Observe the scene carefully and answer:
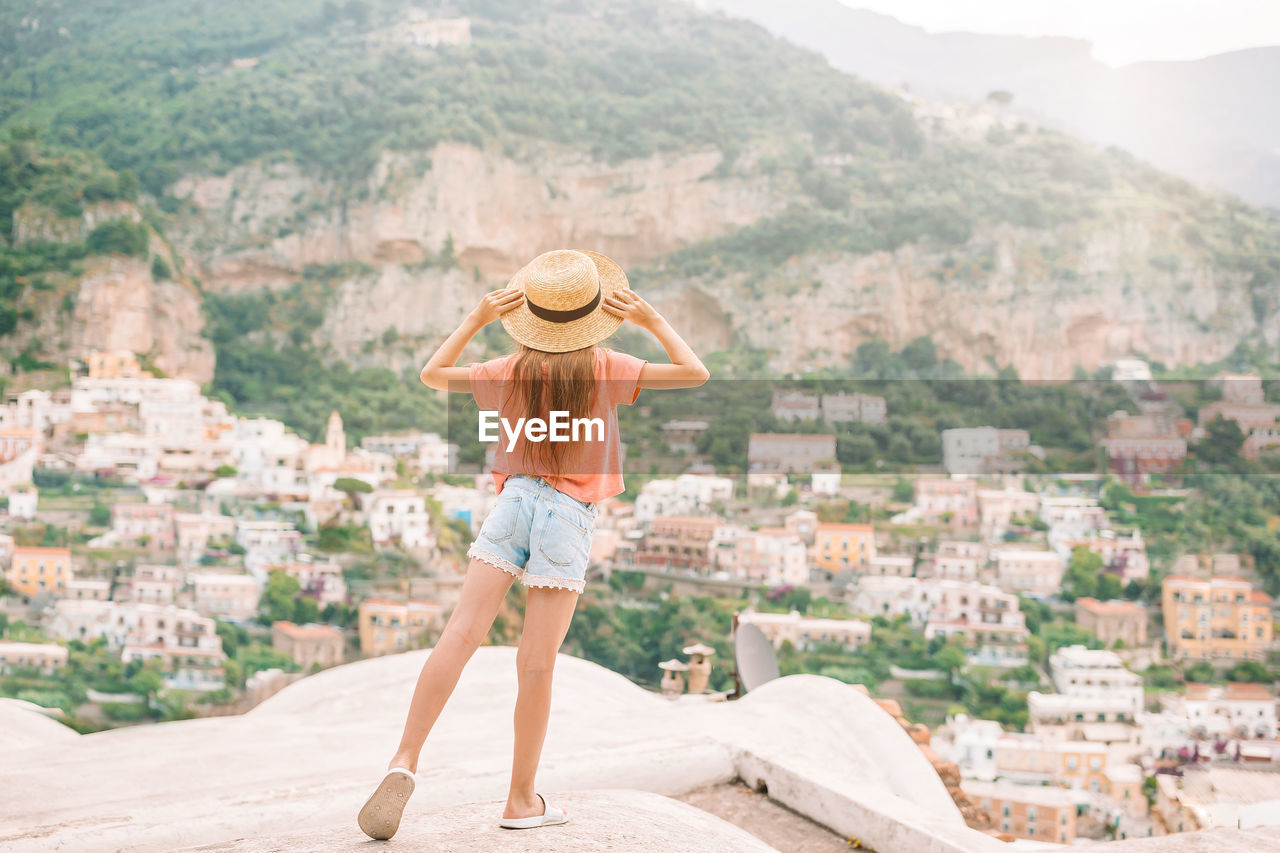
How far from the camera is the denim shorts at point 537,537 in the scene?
139 cm

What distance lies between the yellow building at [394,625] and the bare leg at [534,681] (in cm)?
1929

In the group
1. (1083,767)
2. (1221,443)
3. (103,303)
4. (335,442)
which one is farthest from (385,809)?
(103,303)

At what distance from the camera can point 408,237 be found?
4153 centimetres

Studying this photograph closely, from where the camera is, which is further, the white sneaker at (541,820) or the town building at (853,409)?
the town building at (853,409)

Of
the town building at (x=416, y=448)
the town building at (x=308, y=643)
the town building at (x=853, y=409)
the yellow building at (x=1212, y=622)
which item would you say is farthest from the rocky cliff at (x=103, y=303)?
the yellow building at (x=1212, y=622)

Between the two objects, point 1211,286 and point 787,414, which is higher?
point 1211,286

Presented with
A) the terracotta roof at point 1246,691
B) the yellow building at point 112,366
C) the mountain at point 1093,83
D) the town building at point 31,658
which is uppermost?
the mountain at point 1093,83

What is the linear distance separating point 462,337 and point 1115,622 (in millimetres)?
22616

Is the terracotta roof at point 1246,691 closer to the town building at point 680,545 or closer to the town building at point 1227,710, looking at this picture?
the town building at point 1227,710

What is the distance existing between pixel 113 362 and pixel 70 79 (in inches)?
823

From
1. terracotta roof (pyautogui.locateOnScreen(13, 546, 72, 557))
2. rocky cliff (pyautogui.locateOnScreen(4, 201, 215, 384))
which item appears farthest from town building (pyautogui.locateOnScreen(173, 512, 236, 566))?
rocky cliff (pyautogui.locateOnScreen(4, 201, 215, 384))

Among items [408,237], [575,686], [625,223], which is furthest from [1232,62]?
[575,686]

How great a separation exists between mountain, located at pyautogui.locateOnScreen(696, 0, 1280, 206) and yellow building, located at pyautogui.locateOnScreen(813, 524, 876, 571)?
38.2 meters

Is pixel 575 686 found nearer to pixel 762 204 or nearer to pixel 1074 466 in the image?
pixel 1074 466
